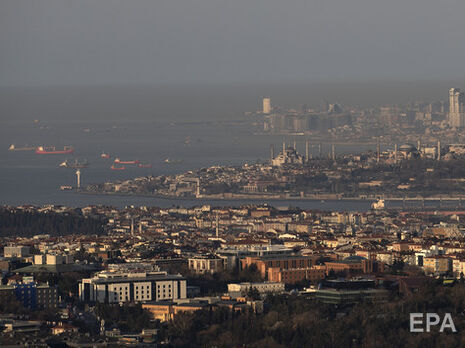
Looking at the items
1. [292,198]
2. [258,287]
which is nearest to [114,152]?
[292,198]

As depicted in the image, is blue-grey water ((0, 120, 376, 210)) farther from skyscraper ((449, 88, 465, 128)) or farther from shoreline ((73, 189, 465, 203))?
skyscraper ((449, 88, 465, 128))

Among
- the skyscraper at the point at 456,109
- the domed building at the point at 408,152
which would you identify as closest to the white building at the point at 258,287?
→ the domed building at the point at 408,152

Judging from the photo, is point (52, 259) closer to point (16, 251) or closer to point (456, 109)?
point (16, 251)

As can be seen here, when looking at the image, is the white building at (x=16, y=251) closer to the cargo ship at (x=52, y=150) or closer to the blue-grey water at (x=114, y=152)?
the blue-grey water at (x=114, y=152)

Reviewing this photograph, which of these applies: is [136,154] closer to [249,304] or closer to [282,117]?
[282,117]

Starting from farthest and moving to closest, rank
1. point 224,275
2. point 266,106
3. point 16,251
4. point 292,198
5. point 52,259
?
point 266,106 → point 292,198 → point 16,251 → point 52,259 → point 224,275

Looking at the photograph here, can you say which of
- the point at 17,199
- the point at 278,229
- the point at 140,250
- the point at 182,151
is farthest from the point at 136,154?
the point at 140,250
